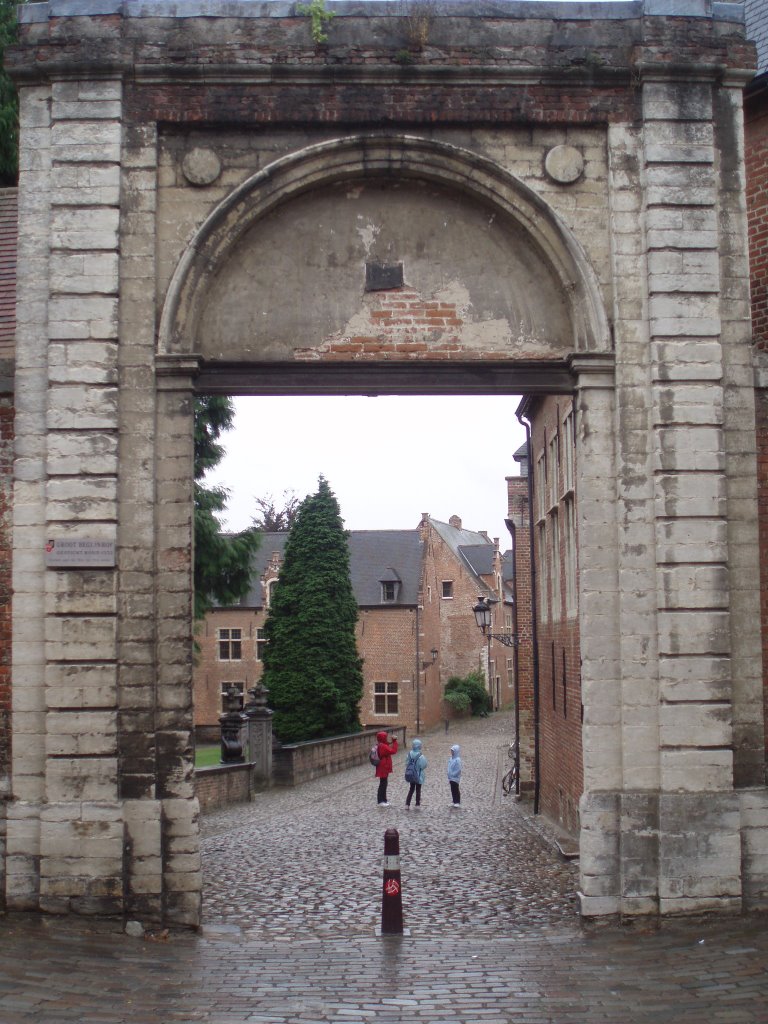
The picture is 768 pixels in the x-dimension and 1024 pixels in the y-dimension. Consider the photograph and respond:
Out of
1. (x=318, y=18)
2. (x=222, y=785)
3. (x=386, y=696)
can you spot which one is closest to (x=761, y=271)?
(x=318, y=18)

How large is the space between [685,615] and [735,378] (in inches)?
83.8

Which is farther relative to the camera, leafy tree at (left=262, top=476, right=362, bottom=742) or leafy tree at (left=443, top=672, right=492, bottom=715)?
leafy tree at (left=443, top=672, right=492, bottom=715)

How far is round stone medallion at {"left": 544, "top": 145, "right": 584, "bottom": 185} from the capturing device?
1048 centimetres

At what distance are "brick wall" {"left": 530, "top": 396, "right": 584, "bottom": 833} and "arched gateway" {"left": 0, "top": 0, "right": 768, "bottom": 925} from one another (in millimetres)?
5684

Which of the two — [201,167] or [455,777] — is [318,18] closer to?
[201,167]

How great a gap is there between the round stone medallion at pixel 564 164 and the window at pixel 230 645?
4648 centimetres

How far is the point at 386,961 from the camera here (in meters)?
8.81

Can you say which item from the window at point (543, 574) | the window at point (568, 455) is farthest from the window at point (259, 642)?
the window at point (568, 455)

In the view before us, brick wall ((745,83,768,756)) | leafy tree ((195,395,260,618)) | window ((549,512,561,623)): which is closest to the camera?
brick wall ((745,83,768,756))

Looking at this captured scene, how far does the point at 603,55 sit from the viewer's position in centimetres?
1041

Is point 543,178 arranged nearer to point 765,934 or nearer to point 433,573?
point 765,934

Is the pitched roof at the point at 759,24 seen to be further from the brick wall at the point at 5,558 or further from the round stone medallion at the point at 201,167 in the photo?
the brick wall at the point at 5,558

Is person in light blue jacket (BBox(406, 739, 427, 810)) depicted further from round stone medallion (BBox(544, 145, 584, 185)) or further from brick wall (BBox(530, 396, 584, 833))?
round stone medallion (BBox(544, 145, 584, 185))

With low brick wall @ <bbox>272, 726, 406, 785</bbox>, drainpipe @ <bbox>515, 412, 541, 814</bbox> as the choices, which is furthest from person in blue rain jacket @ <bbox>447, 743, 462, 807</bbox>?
low brick wall @ <bbox>272, 726, 406, 785</bbox>
